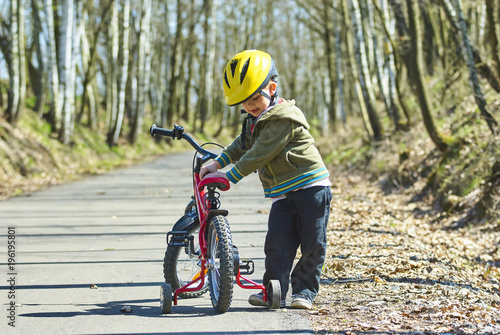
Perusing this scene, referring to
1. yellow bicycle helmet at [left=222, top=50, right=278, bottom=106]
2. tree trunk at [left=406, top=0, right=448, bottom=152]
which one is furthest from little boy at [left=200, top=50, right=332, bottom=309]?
tree trunk at [left=406, top=0, right=448, bottom=152]

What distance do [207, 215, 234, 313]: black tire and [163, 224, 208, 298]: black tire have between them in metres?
0.33

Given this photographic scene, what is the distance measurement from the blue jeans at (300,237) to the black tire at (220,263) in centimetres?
45

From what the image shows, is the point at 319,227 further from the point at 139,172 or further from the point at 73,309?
the point at 139,172

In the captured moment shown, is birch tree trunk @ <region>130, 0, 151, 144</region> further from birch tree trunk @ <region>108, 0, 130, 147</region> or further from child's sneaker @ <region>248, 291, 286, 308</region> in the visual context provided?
child's sneaker @ <region>248, 291, 286, 308</region>

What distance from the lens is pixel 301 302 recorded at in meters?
4.65

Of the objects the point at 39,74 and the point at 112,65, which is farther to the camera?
the point at 112,65

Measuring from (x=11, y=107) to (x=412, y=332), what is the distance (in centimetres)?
1589

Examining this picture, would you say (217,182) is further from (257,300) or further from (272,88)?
(257,300)

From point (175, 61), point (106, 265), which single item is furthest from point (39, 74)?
point (106, 265)

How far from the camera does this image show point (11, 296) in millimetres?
5160

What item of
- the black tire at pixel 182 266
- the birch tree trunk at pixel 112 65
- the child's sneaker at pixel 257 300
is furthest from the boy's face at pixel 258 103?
the birch tree trunk at pixel 112 65

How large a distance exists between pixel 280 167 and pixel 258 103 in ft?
1.70

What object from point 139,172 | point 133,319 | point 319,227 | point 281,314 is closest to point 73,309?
point 133,319

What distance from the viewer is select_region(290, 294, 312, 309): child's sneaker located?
4.65 meters
